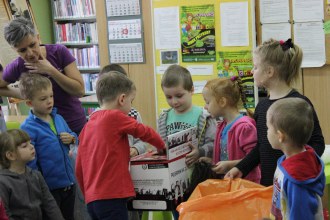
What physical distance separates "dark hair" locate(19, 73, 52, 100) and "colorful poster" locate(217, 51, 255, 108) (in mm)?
2124

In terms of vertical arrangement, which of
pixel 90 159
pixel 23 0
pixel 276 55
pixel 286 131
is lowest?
pixel 90 159

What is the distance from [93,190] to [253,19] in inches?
102

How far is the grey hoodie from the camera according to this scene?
2.45 metres

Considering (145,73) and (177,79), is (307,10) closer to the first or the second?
(145,73)

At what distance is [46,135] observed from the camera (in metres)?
2.59

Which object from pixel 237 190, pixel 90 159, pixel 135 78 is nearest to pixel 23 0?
pixel 135 78

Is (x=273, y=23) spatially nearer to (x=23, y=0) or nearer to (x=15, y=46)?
(x=15, y=46)

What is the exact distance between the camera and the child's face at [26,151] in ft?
8.19

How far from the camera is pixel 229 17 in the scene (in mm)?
4316

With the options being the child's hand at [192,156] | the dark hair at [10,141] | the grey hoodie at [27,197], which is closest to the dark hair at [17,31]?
the dark hair at [10,141]

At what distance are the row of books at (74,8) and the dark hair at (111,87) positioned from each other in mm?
4498

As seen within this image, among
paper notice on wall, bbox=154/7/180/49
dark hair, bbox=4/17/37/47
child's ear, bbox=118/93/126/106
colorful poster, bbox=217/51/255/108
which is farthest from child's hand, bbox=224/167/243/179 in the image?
paper notice on wall, bbox=154/7/180/49

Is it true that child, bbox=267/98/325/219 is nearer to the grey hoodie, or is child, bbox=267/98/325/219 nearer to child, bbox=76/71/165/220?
child, bbox=76/71/165/220

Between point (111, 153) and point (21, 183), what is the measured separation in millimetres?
621
